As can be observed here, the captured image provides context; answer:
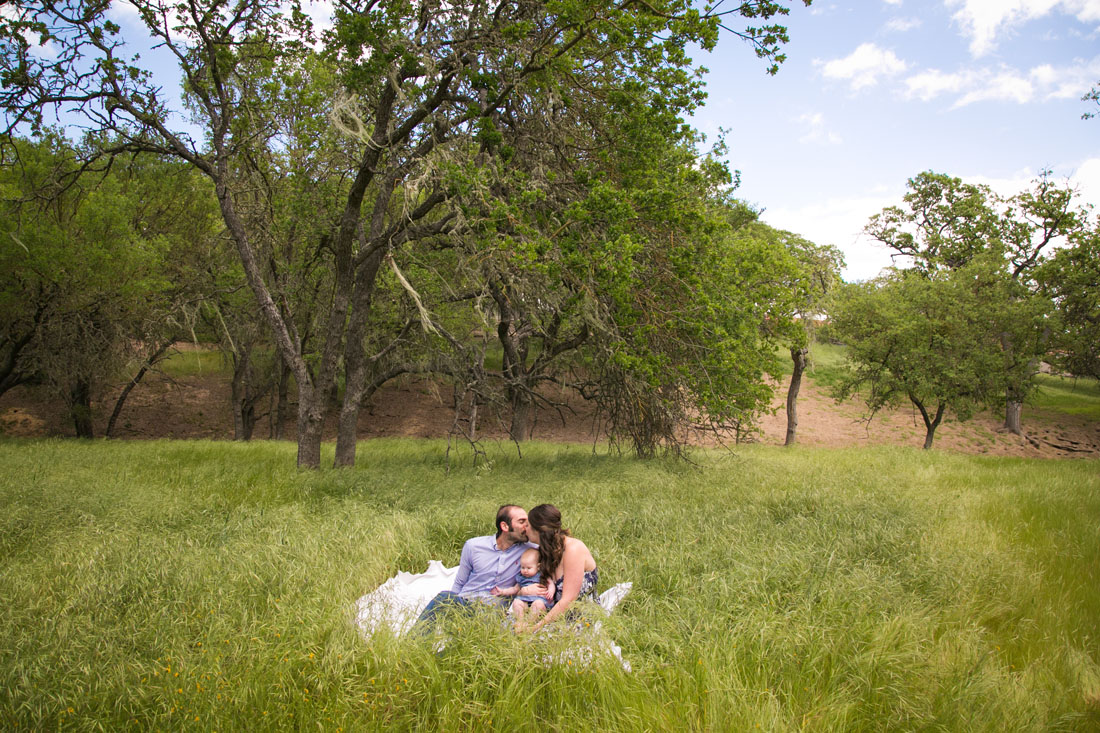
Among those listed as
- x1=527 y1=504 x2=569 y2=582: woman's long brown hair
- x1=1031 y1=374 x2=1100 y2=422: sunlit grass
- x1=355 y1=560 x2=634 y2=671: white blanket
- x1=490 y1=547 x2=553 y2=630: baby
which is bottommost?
x1=355 y1=560 x2=634 y2=671: white blanket

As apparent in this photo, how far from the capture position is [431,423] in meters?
28.6

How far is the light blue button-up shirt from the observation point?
494 centimetres

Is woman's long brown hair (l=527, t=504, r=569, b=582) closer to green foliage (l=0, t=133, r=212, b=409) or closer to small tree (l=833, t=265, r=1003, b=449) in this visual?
green foliage (l=0, t=133, r=212, b=409)

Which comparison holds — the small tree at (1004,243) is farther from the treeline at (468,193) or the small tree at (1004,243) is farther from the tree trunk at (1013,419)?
the treeline at (468,193)

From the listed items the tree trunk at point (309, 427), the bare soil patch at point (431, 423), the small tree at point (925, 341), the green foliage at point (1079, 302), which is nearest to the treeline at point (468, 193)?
the tree trunk at point (309, 427)

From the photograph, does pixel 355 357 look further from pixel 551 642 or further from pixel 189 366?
pixel 189 366

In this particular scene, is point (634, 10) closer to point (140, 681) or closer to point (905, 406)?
point (140, 681)

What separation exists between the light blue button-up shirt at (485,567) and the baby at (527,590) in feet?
0.22

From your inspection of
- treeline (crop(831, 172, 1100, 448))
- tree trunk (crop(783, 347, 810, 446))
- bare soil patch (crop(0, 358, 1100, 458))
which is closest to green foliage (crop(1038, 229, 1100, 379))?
treeline (crop(831, 172, 1100, 448))

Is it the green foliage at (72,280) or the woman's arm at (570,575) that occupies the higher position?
the green foliage at (72,280)

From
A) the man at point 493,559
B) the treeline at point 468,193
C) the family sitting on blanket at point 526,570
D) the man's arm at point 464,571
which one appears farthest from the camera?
the treeline at point 468,193

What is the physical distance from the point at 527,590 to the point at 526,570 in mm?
192

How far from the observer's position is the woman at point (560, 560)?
4.69 metres

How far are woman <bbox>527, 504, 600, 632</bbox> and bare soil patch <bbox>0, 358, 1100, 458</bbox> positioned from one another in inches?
774
